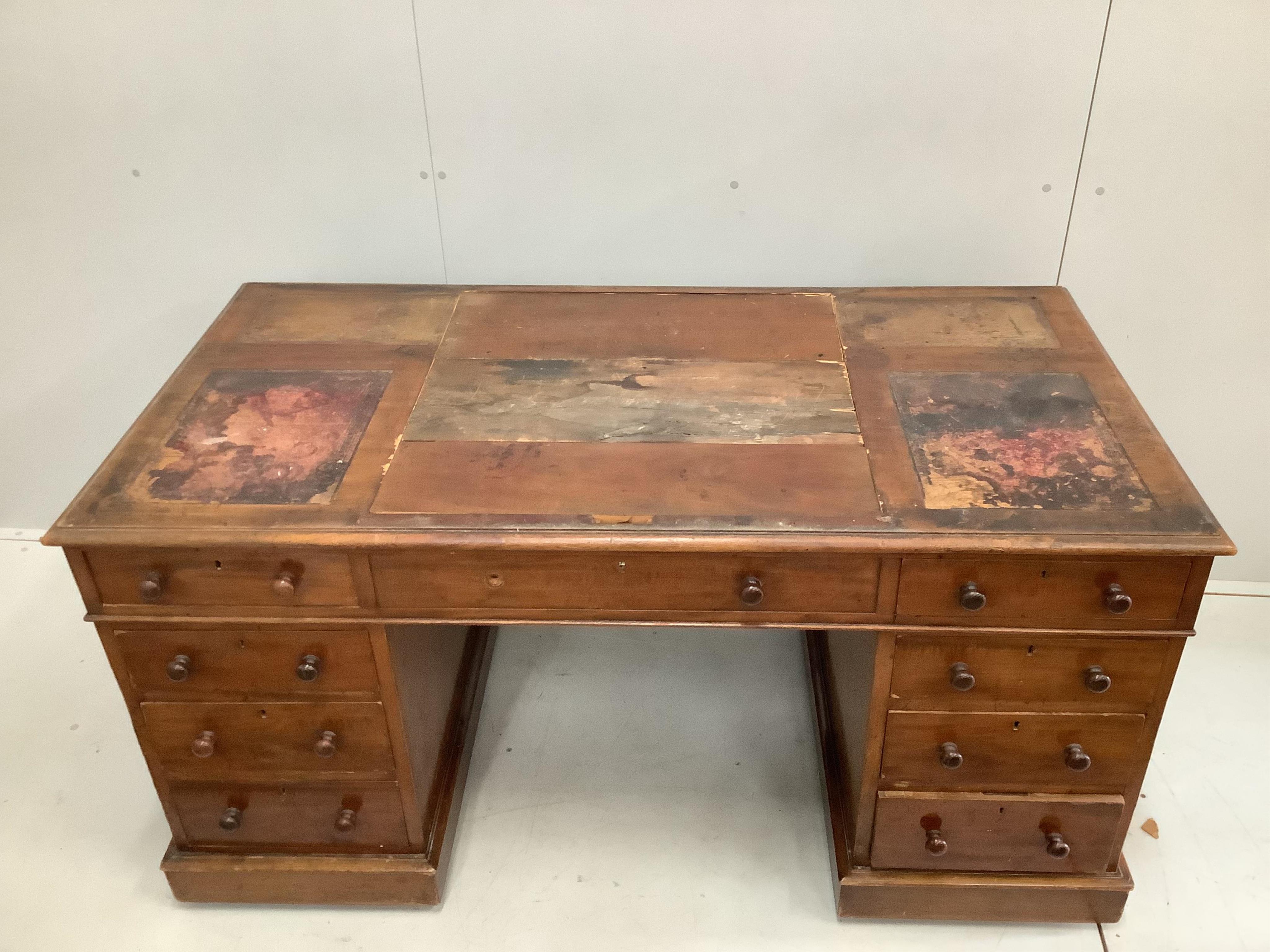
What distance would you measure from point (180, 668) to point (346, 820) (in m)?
0.38

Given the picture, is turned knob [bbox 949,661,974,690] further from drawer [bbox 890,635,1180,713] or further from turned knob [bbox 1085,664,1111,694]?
turned knob [bbox 1085,664,1111,694]

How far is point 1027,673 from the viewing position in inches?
59.9

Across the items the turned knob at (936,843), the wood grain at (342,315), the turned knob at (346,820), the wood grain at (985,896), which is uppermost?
the wood grain at (342,315)

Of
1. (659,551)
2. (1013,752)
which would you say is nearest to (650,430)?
(659,551)

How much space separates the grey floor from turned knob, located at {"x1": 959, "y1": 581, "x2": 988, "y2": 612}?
2.24 feet

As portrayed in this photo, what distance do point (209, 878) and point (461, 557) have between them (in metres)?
0.83

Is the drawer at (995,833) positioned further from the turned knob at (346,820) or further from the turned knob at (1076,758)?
the turned knob at (346,820)

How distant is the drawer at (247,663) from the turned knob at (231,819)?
23 centimetres

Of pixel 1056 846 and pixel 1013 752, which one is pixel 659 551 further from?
pixel 1056 846

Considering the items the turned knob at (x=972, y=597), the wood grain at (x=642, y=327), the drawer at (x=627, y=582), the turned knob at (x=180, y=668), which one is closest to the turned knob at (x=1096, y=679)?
the turned knob at (x=972, y=597)

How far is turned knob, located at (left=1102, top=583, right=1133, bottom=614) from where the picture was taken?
139 cm

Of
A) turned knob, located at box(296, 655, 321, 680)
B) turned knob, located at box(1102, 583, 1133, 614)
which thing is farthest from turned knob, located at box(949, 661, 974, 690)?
turned knob, located at box(296, 655, 321, 680)

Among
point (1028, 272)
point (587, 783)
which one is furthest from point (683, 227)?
point (587, 783)

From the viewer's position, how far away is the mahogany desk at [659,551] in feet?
4.61
